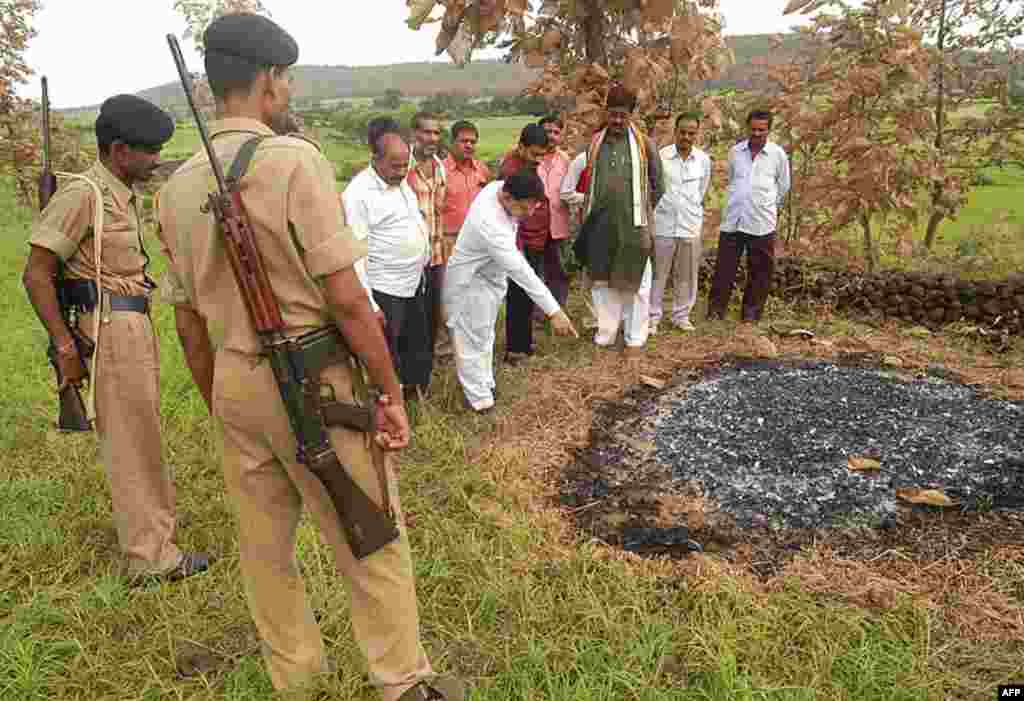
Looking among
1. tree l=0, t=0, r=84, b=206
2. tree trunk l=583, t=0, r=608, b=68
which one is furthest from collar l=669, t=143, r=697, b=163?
tree l=0, t=0, r=84, b=206

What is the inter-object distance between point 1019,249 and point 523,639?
7364 millimetres

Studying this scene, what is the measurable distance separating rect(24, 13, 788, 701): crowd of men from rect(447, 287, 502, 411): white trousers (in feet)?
0.05

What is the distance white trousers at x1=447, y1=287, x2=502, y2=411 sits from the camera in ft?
14.8

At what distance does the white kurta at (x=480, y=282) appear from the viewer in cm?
418

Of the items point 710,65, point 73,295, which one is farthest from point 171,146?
point 73,295

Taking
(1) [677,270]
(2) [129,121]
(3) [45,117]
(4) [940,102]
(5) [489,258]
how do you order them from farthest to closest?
(4) [940,102]
(1) [677,270]
(5) [489,258]
(3) [45,117]
(2) [129,121]

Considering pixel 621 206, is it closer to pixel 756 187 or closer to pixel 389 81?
pixel 756 187

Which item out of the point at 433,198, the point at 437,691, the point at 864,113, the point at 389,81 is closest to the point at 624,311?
the point at 433,198

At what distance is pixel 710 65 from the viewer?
6.42 metres

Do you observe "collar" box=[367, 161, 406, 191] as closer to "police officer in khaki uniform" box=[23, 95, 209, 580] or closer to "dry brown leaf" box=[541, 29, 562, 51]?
"police officer in khaki uniform" box=[23, 95, 209, 580]

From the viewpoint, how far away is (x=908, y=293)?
6.22 meters

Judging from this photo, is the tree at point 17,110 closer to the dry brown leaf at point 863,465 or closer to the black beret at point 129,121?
the black beret at point 129,121

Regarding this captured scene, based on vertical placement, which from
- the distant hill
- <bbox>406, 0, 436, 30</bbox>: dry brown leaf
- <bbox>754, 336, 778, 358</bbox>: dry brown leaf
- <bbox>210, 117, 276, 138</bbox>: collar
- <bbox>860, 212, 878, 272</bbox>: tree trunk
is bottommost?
<bbox>754, 336, 778, 358</bbox>: dry brown leaf

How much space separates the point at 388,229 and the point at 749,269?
3.54 m
